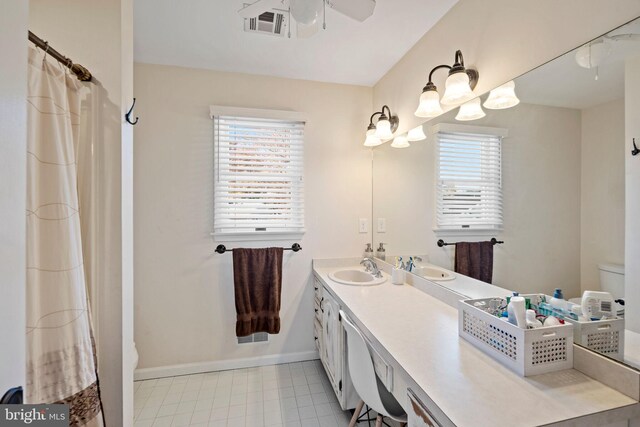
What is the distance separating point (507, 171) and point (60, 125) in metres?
1.89

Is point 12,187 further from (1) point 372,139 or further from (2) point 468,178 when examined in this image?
(1) point 372,139

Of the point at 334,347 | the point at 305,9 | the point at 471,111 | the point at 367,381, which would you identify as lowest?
the point at 334,347

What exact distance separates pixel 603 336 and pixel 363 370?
0.88 metres

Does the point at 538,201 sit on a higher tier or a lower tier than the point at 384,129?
lower

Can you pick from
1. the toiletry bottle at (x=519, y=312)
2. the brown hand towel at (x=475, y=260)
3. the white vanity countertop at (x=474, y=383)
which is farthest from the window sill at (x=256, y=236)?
the toiletry bottle at (x=519, y=312)

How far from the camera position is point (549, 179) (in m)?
1.15

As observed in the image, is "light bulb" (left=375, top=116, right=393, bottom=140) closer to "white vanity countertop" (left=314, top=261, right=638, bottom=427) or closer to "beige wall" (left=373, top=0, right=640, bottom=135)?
"beige wall" (left=373, top=0, right=640, bottom=135)

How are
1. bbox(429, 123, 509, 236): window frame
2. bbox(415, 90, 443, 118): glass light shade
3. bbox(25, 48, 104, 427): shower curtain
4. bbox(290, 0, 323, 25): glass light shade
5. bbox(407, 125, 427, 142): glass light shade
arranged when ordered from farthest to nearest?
bbox(407, 125, 427, 142): glass light shade
bbox(415, 90, 443, 118): glass light shade
bbox(429, 123, 509, 236): window frame
bbox(290, 0, 323, 25): glass light shade
bbox(25, 48, 104, 427): shower curtain

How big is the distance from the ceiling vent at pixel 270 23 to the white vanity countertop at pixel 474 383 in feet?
5.75

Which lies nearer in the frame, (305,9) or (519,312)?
(519,312)

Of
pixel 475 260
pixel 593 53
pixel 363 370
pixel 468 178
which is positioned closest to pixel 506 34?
pixel 593 53

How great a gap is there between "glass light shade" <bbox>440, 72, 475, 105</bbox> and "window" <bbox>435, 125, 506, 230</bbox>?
181 millimetres

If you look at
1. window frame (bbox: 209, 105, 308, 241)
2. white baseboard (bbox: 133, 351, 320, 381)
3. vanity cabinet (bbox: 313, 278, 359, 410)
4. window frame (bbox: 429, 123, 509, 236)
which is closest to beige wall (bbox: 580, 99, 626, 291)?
window frame (bbox: 429, 123, 509, 236)

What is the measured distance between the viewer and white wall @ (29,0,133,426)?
3.95ft
